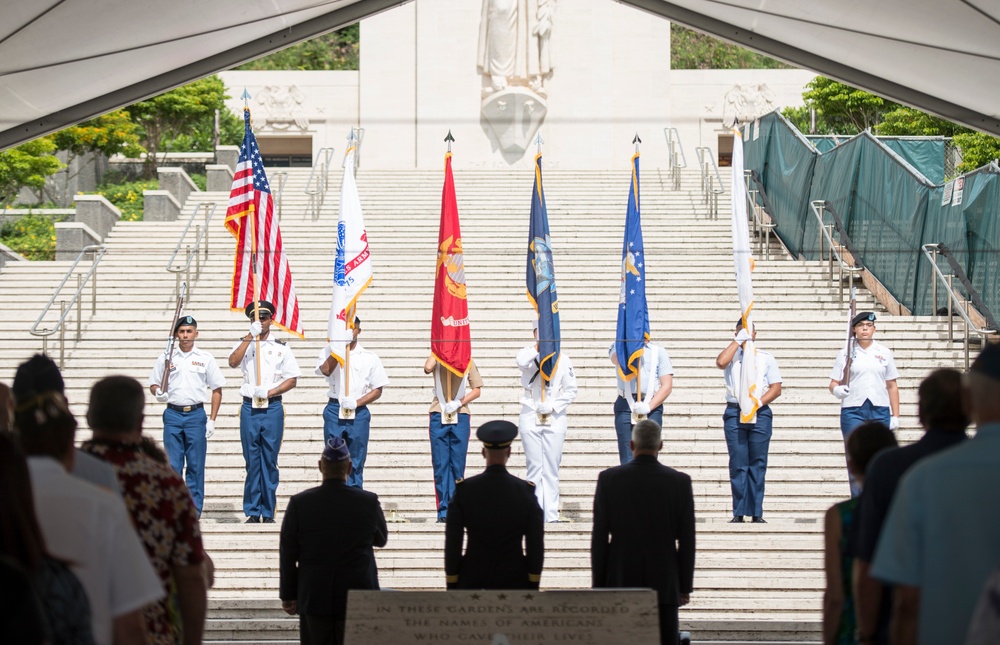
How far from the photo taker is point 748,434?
10.6 metres

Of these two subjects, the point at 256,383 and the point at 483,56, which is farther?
the point at 483,56

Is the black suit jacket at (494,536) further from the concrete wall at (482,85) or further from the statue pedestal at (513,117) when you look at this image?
the statue pedestal at (513,117)

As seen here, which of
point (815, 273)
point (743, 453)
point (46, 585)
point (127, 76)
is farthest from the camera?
point (815, 273)

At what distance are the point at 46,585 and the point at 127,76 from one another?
5835mm

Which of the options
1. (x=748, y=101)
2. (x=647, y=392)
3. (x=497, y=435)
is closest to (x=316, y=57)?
(x=748, y=101)

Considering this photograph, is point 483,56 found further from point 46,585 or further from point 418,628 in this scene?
point 46,585

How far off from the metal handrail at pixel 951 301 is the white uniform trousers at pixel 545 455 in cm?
451

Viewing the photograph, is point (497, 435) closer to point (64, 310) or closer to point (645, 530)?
point (645, 530)

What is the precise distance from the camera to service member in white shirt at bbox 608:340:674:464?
10617 millimetres

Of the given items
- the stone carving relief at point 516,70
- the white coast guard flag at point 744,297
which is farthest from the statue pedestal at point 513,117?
the white coast guard flag at point 744,297

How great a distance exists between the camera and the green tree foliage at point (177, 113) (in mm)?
29797

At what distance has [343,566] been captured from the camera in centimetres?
621

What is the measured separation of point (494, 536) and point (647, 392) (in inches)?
188

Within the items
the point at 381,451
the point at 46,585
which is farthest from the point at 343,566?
the point at 381,451
